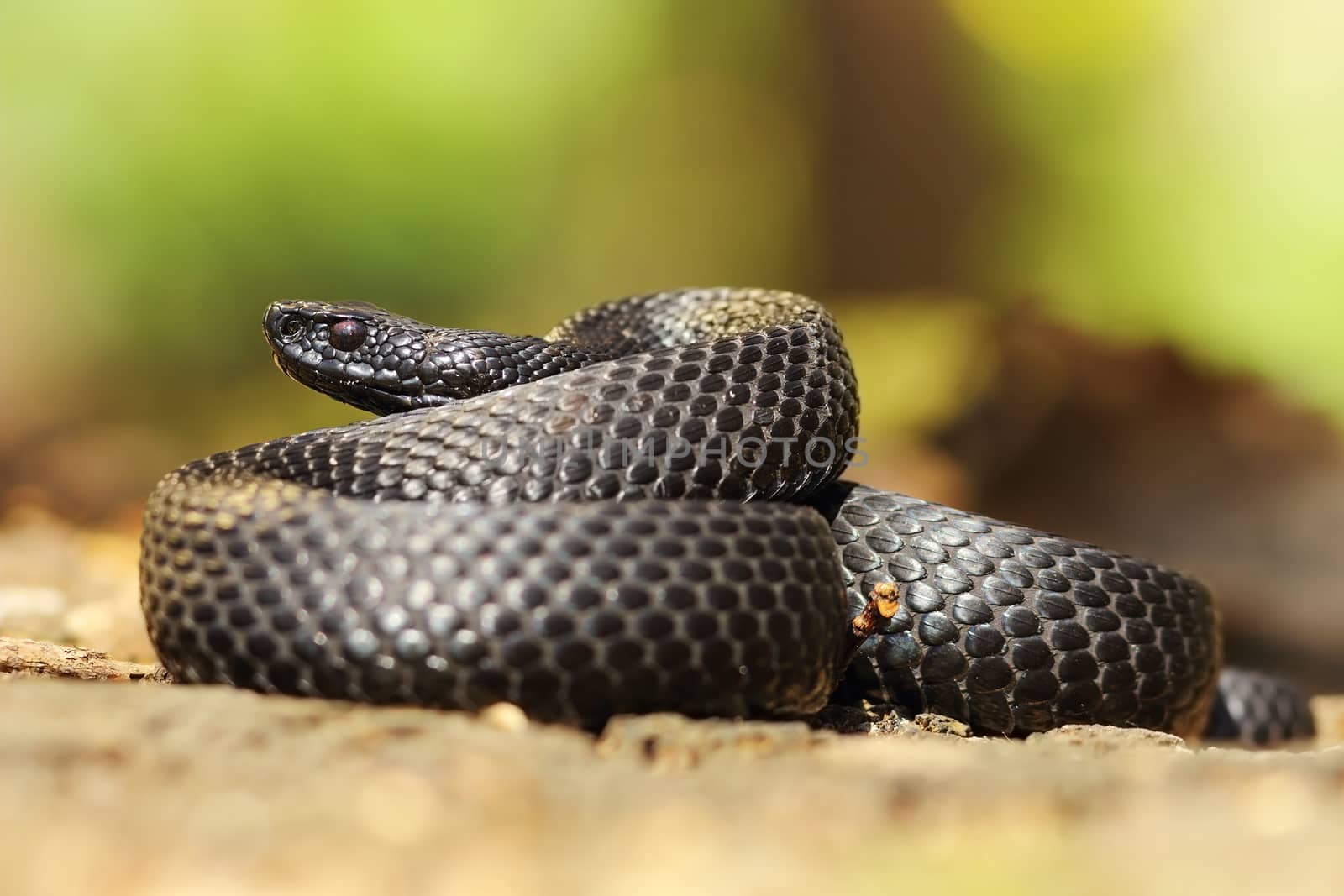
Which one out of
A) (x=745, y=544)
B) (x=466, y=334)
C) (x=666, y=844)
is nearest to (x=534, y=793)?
(x=666, y=844)

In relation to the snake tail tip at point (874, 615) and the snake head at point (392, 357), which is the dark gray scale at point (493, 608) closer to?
the snake tail tip at point (874, 615)

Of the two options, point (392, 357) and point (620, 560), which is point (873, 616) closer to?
point (620, 560)

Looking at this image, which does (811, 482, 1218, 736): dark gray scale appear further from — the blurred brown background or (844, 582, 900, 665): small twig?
the blurred brown background

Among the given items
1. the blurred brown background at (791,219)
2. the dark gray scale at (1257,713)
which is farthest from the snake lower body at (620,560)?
the blurred brown background at (791,219)

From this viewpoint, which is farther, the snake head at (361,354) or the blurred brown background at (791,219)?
the blurred brown background at (791,219)

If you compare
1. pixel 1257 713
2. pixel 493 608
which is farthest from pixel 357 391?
pixel 1257 713

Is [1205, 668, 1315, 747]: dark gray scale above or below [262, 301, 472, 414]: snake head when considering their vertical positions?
below

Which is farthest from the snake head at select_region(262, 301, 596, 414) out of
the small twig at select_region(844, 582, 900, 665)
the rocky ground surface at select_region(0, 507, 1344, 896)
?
the rocky ground surface at select_region(0, 507, 1344, 896)

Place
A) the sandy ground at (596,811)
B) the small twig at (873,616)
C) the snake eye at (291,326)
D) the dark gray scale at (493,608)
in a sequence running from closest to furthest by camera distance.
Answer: the sandy ground at (596,811) < the dark gray scale at (493,608) < the small twig at (873,616) < the snake eye at (291,326)
